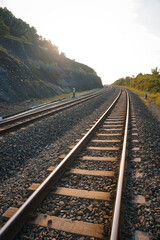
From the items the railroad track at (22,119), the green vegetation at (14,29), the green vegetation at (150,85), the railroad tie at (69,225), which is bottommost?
the railroad tie at (69,225)

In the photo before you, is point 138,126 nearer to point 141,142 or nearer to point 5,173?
point 141,142

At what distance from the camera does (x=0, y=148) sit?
441 centimetres

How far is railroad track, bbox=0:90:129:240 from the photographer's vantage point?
6.97ft

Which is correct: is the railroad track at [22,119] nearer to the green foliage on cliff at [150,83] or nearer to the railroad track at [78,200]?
the railroad track at [78,200]

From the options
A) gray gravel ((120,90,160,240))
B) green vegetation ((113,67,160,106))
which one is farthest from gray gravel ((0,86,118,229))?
green vegetation ((113,67,160,106))

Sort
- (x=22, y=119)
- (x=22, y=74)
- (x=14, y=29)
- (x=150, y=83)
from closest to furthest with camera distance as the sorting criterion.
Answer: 1. (x=22, y=119)
2. (x=22, y=74)
3. (x=14, y=29)
4. (x=150, y=83)

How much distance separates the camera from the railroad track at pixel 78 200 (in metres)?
2.12

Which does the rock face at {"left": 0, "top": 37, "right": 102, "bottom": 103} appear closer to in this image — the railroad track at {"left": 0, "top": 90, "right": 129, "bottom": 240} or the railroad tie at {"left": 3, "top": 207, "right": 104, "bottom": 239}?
the railroad track at {"left": 0, "top": 90, "right": 129, "bottom": 240}

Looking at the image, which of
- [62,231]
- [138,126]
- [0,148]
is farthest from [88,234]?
[138,126]

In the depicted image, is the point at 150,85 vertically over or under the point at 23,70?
under

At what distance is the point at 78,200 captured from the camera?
270 centimetres

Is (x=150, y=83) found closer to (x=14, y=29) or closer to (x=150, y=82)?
(x=150, y=82)

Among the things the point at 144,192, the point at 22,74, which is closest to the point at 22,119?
the point at 144,192

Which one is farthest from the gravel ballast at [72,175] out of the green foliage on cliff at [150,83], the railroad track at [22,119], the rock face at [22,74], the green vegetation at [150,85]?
the green foliage on cliff at [150,83]
